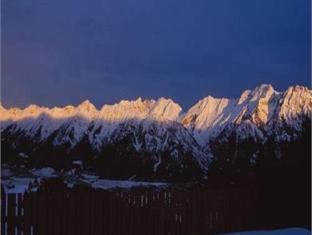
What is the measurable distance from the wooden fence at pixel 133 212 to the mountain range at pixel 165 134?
0.86 ft

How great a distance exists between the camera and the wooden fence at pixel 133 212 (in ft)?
20.7

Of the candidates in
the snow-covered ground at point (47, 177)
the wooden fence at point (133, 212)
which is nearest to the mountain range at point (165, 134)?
the snow-covered ground at point (47, 177)

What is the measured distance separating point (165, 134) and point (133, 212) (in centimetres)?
89

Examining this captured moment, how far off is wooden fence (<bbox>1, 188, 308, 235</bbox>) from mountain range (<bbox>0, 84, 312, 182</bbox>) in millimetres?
263

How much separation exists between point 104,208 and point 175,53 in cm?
184

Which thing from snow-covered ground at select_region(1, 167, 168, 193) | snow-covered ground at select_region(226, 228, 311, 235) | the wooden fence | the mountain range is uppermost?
the mountain range

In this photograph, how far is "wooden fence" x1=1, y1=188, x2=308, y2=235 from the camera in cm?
630

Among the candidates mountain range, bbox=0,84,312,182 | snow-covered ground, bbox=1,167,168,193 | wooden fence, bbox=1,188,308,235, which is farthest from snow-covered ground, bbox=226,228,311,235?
snow-covered ground, bbox=1,167,168,193

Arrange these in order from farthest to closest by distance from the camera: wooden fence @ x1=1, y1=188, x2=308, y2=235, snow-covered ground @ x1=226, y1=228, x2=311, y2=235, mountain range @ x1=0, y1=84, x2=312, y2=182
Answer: snow-covered ground @ x1=226, y1=228, x2=311, y2=235 → mountain range @ x1=0, y1=84, x2=312, y2=182 → wooden fence @ x1=1, y1=188, x2=308, y2=235

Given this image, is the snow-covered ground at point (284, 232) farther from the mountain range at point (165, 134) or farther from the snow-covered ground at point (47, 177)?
the snow-covered ground at point (47, 177)

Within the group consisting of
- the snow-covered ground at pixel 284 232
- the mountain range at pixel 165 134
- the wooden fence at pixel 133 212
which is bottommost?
the snow-covered ground at pixel 284 232

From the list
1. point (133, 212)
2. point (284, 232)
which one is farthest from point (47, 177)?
point (284, 232)

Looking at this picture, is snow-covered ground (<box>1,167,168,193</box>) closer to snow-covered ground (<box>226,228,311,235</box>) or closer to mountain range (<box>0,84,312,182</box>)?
mountain range (<box>0,84,312,182</box>)

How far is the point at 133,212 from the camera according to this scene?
704 cm
